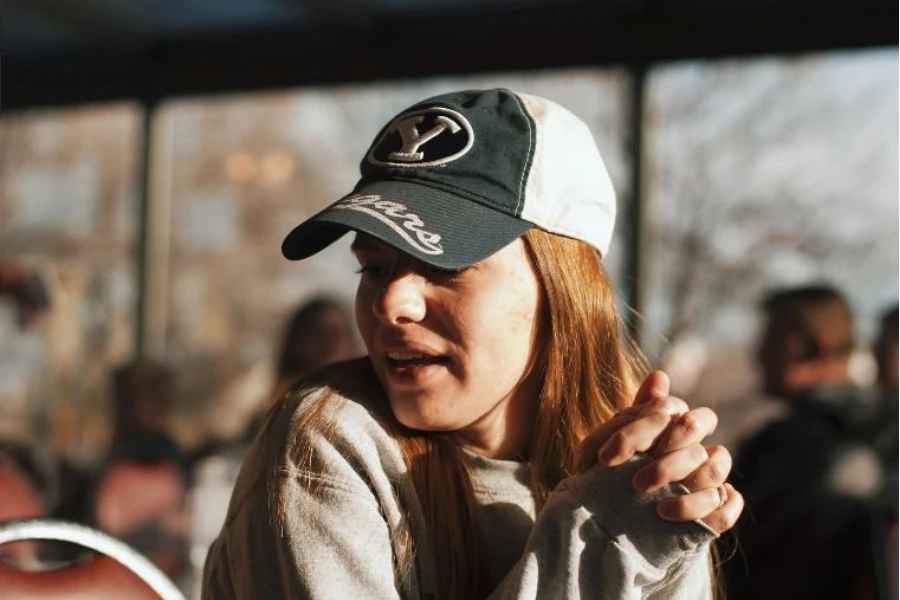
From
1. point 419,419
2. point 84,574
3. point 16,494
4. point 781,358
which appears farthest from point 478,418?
point 16,494

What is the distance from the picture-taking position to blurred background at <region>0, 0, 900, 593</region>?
12.3 ft

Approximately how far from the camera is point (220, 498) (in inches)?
151

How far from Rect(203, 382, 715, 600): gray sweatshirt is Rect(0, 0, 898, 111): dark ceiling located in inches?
111

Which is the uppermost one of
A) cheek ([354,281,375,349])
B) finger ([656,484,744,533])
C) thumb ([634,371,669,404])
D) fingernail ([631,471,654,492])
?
cheek ([354,281,375,349])

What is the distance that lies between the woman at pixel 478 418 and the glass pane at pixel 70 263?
153 inches

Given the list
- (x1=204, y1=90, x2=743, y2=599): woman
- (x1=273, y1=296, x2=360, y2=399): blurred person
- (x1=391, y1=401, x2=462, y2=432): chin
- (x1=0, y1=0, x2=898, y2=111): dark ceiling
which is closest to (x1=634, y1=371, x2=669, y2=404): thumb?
(x1=204, y1=90, x2=743, y2=599): woman

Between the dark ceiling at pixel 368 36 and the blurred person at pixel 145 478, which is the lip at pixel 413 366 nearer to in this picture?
the blurred person at pixel 145 478

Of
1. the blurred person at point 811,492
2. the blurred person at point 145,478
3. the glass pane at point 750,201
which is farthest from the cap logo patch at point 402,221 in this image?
the glass pane at point 750,201

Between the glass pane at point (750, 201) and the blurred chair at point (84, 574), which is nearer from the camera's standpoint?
the blurred chair at point (84, 574)

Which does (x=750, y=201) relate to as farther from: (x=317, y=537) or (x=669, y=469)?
(x=317, y=537)

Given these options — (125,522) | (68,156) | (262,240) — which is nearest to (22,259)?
(68,156)

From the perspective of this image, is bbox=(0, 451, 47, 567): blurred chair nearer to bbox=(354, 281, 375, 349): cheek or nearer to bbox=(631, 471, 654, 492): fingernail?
bbox=(354, 281, 375, 349): cheek

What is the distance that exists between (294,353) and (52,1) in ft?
5.32

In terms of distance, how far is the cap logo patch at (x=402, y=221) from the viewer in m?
1.09
